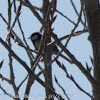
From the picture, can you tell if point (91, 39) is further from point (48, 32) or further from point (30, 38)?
point (30, 38)

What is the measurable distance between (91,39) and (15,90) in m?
0.57

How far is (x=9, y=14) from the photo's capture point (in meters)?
1.58

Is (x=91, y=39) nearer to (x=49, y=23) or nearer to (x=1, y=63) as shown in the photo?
(x=49, y=23)

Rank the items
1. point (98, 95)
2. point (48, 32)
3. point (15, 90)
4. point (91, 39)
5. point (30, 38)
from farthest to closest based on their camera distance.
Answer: point (30, 38) < point (15, 90) < point (91, 39) < point (98, 95) < point (48, 32)

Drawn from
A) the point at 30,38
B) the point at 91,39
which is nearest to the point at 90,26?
the point at 91,39

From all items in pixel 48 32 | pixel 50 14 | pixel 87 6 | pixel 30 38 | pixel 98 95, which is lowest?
pixel 98 95

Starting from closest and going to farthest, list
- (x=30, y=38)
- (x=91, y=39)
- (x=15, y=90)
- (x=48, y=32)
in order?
(x=48, y=32) → (x=91, y=39) → (x=15, y=90) → (x=30, y=38)

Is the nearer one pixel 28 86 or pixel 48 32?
pixel 48 32

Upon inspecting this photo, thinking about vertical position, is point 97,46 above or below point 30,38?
below

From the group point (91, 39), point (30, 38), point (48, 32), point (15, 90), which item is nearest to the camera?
point (48, 32)

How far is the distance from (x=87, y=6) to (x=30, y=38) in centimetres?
541

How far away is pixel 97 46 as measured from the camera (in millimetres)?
1405

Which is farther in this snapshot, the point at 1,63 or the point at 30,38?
the point at 30,38

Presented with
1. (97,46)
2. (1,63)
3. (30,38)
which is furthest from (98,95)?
(30,38)
